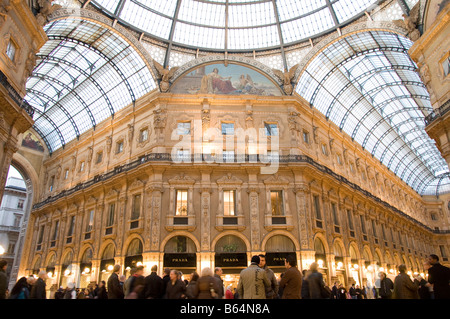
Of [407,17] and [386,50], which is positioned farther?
[386,50]

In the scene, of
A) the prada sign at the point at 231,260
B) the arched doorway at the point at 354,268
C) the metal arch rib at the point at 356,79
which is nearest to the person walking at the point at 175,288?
the prada sign at the point at 231,260

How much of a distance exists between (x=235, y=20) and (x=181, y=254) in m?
23.8

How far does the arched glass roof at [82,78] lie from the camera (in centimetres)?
3111

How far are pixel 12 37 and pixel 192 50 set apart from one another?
17.3 m

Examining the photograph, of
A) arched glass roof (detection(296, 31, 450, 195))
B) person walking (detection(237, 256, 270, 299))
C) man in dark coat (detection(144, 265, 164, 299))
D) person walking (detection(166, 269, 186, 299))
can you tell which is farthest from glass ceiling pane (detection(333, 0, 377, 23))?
man in dark coat (detection(144, 265, 164, 299))

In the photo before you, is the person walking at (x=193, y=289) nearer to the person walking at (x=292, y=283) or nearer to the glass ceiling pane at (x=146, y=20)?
the person walking at (x=292, y=283)

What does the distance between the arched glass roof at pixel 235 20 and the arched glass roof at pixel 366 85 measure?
9.89 ft

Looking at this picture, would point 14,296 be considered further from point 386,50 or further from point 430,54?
point 386,50

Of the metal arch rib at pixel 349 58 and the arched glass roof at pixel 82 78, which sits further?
the metal arch rib at pixel 349 58

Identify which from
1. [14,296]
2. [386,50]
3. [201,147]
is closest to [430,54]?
[386,50]

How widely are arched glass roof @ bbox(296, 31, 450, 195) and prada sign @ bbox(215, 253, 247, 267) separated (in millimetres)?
17686

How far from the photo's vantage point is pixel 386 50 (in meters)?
32.2

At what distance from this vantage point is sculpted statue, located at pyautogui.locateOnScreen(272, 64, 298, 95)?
1229 inches

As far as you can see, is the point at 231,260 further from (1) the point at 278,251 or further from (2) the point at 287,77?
(2) the point at 287,77
